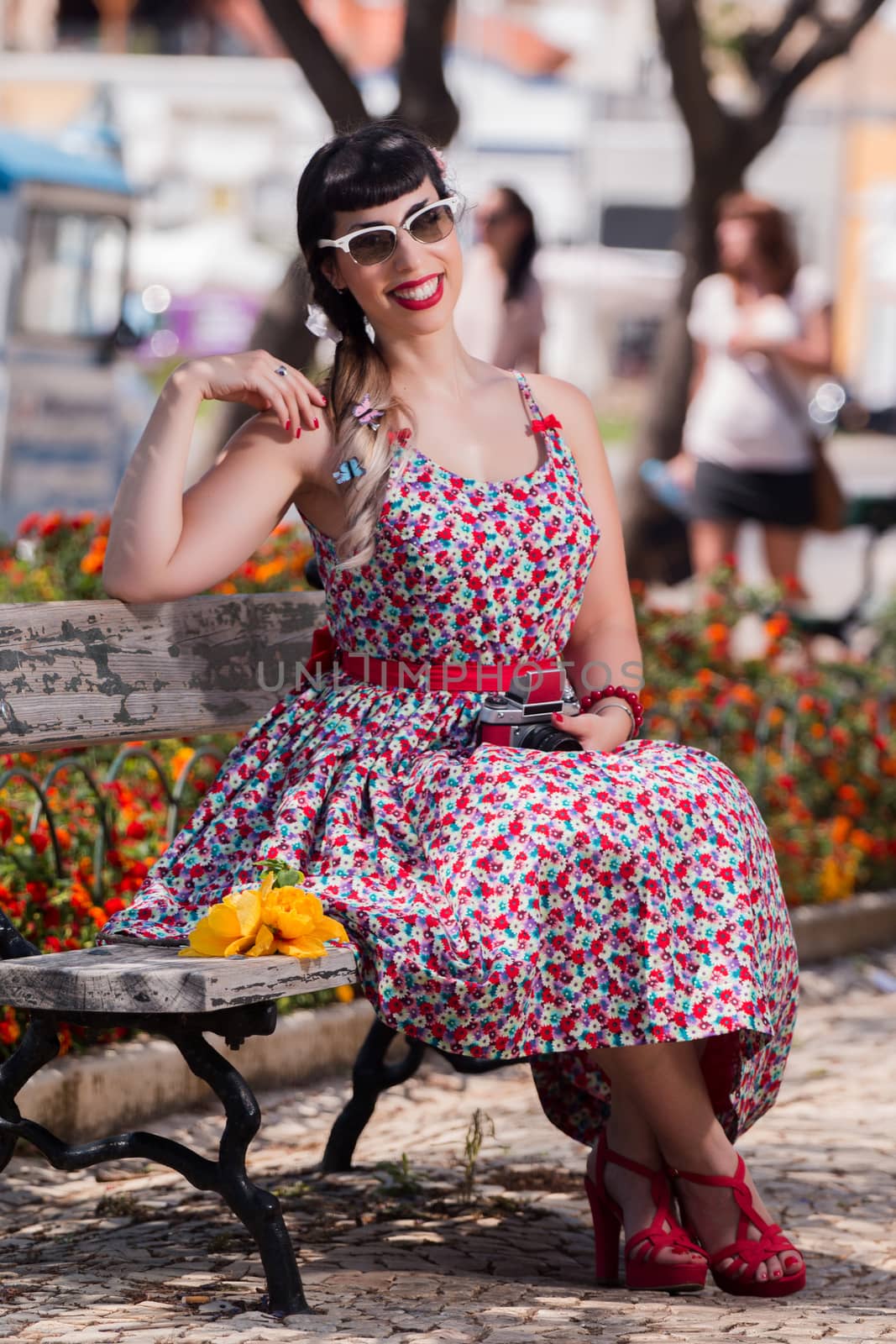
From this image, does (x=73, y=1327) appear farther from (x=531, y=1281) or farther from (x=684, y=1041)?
(x=684, y=1041)

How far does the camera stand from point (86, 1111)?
4.17 metres

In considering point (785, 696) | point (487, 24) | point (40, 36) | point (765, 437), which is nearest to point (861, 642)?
point (765, 437)

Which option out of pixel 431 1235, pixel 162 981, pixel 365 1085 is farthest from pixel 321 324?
pixel 431 1235

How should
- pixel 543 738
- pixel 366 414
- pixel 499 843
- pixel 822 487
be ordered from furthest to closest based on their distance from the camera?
pixel 822 487 → pixel 366 414 → pixel 543 738 → pixel 499 843

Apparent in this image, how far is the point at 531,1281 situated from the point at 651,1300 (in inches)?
8.6

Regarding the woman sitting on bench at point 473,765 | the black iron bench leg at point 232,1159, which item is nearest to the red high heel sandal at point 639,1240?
the woman sitting on bench at point 473,765

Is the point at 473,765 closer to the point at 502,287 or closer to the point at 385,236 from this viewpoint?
the point at 385,236

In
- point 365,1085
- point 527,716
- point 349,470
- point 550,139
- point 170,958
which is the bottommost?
point 365,1085

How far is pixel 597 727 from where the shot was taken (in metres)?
3.52

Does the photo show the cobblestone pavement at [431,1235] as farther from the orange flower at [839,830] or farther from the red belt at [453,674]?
the orange flower at [839,830]

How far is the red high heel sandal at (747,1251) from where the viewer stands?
330 cm

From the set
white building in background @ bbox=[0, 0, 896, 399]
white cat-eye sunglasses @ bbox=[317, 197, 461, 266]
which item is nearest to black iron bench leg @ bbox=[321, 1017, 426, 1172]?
white cat-eye sunglasses @ bbox=[317, 197, 461, 266]

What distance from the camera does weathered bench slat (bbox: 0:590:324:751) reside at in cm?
351

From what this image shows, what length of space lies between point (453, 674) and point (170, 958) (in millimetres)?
726
